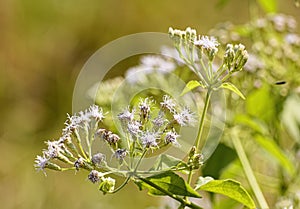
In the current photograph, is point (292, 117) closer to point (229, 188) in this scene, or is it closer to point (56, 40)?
point (229, 188)

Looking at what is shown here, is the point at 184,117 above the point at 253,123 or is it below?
below

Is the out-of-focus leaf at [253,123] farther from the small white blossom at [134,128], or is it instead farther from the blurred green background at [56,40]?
the blurred green background at [56,40]

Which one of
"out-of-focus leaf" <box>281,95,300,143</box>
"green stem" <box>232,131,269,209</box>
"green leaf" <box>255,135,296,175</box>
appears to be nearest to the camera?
"green stem" <box>232,131,269,209</box>

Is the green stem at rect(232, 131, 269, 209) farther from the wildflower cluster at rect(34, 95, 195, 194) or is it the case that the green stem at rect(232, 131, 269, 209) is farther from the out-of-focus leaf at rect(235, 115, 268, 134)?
the wildflower cluster at rect(34, 95, 195, 194)

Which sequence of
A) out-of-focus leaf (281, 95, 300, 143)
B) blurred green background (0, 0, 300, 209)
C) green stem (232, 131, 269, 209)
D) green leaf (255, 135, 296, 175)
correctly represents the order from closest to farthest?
1. green stem (232, 131, 269, 209)
2. green leaf (255, 135, 296, 175)
3. out-of-focus leaf (281, 95, 300, 143)
4. blurred green background (0, 0, 300, 209)

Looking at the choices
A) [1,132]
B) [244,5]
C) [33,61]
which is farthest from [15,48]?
[244,5]

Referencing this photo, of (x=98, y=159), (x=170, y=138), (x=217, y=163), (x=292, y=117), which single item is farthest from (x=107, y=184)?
(x=292, y=117)

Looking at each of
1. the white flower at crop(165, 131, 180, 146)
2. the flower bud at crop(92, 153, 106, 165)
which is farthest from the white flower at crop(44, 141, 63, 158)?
the white flower at crop(165, 131, 180, 146)
